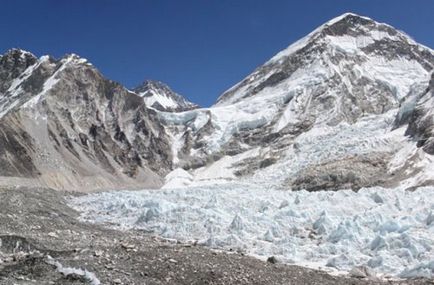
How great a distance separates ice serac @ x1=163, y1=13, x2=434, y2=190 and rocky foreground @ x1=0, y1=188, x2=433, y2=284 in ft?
164

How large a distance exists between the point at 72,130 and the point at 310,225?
80943 mm

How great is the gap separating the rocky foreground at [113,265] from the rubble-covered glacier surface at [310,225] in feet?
11.1

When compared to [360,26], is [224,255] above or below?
below

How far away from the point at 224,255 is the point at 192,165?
336 feet

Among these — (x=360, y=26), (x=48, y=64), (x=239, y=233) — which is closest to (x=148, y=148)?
(x=48, y=64)

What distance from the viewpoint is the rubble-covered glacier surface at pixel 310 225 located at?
97.3 feet

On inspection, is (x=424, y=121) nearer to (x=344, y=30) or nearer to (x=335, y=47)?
(x=335, y=47)

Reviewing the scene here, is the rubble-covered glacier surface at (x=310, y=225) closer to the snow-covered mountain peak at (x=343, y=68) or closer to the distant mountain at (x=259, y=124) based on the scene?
the distant mountain at (x=259, y=124)

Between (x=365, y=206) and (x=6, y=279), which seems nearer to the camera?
(x=6, y=279)

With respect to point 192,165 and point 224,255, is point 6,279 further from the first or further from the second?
point 192,165

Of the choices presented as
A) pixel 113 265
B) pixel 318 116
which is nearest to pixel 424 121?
pixel 318 116

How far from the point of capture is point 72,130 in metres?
112

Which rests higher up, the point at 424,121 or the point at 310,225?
the point at 424,121

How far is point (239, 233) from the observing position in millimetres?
35656
